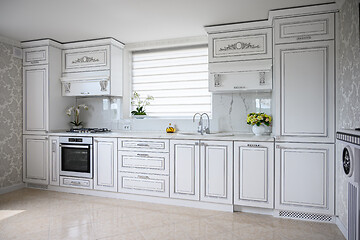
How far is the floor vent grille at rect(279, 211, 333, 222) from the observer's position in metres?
2.94

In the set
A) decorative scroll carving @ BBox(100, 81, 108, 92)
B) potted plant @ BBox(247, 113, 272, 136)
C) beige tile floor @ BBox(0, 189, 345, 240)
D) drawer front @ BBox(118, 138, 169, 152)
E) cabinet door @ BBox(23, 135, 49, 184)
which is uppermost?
decorative scroll carving @ BBox(100, 81, 108, 92)

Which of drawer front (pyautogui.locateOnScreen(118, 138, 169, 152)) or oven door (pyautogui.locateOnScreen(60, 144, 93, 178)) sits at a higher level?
drawer front (pyautogui.locateOnScreen(118, 138, 169, 152))

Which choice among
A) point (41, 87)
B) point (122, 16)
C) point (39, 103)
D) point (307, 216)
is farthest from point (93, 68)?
point (307, 216)

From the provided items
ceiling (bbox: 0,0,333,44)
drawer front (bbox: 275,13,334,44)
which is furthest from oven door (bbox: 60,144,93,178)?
drawer front (bbox: 275,13,334,44)

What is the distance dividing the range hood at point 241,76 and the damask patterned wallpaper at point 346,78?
2.68 feet

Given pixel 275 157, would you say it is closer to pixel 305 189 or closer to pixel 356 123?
pixel 305 189

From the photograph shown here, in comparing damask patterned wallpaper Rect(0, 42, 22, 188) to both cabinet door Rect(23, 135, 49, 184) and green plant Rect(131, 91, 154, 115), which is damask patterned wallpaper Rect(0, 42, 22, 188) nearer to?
cabinet door Rect(23, 135, 49, 184)

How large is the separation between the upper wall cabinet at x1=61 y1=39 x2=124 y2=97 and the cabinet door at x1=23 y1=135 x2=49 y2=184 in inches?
35.3

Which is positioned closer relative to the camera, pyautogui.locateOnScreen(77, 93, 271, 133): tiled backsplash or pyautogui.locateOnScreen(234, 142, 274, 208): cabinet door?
pyautogui.locateOnScreen(234, 142, 274, 208): cabinet door

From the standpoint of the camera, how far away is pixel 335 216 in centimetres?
289

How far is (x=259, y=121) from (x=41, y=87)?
3402mm

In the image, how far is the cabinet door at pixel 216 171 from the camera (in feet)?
10.6

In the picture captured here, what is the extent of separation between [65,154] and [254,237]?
3.02 meters

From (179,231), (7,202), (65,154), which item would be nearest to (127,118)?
(65,154)
